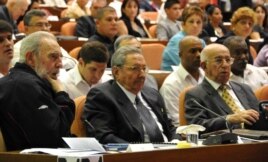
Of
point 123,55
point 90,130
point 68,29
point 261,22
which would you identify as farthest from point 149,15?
point 90,130

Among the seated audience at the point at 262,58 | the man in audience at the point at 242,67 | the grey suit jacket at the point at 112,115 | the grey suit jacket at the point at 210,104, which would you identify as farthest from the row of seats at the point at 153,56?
the grey suit jacket at the point at 112,115

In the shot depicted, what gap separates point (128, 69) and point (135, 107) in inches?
9.8

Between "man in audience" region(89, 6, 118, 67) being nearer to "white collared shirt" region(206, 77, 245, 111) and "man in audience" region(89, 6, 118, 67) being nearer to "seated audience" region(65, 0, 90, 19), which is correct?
"white collared shirt" region(206, 77, 245, 111)

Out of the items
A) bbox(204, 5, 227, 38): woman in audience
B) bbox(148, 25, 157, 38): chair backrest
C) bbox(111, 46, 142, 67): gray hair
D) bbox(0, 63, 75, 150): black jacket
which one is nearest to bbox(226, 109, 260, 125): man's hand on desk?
bbox(111, 46, 142, 67): gray hair

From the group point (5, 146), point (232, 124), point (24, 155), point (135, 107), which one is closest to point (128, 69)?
point (135, 107)

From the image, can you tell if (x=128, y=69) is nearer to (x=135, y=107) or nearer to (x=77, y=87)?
(x=135, y=107)

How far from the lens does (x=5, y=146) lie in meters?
4.54

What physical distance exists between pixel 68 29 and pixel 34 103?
21.1 ft

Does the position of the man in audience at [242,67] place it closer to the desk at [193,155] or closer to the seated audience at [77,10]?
the desk at [193,155]

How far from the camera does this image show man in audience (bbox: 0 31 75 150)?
4559mm

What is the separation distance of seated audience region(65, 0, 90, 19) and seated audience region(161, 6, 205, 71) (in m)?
3.83

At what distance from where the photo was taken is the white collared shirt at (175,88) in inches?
266

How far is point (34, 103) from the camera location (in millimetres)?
4586

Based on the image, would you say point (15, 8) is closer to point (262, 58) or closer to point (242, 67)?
point (262, 58)
